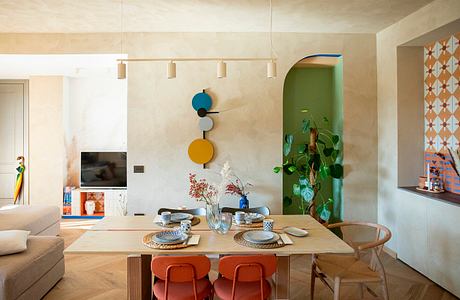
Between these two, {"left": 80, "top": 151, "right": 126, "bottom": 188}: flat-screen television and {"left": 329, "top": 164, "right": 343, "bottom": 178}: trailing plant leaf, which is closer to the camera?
{"left": 329, "top": 164, "right": 343, "bottom": 178}: trailing plant leaf

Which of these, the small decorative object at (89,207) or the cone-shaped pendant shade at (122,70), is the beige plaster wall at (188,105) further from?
the small decorative object at (89,207)

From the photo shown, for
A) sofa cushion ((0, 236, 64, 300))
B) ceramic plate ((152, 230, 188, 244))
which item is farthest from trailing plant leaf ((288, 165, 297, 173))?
sofa cushion ((0, 236, 64, 300))

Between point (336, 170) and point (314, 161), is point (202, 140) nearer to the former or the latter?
point (314, 161)

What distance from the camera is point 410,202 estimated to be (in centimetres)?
342

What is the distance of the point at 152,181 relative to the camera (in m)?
3.96

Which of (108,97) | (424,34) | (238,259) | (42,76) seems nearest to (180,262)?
(238,259)

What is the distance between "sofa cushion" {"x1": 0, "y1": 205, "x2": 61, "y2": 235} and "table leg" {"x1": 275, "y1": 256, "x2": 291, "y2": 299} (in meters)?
2.97

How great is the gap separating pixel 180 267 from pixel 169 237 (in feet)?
1.01

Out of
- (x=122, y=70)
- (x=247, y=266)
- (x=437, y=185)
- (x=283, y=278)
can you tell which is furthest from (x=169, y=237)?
(x=437, y=185)

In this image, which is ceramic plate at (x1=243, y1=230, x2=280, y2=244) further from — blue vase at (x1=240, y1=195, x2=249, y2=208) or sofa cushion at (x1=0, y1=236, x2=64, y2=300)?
sofa cushion at (x1=0, y1=236, x2=64, y2=300)

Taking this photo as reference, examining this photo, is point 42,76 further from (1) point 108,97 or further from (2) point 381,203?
(2) point 381,203

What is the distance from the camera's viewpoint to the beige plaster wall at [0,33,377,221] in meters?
3.94

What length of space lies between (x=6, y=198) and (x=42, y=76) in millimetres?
2565

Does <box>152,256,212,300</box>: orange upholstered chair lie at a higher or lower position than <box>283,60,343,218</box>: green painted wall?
lower
